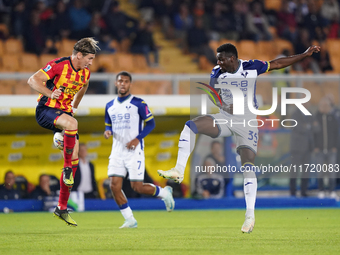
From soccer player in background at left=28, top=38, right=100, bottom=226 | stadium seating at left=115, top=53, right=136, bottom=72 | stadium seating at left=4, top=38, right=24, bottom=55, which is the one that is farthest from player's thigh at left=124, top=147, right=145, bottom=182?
stadium seating at left=4, top=38, right=24, bottom=55

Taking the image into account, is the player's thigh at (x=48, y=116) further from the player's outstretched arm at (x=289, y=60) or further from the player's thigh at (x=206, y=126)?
the player's outstretched arm at (x=289, y=60)

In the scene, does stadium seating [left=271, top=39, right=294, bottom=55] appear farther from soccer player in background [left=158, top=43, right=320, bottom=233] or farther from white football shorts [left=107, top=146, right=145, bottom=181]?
soccer player in background [left=158, top=43, right=320, bottom=233]

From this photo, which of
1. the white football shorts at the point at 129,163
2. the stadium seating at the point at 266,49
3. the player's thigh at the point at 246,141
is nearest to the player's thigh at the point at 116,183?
the white football shorts at the point at 129,163

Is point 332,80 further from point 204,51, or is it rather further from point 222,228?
point 222,228

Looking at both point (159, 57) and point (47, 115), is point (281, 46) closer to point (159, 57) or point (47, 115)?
point (159, 57)

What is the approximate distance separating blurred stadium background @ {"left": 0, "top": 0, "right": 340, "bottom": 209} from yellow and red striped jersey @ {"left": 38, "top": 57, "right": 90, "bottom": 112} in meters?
4.00

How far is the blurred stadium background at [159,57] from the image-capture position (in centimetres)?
1196

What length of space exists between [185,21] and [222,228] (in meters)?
11.0

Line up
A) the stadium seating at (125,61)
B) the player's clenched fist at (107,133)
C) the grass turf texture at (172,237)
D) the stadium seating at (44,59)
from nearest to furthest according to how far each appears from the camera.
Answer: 1. the grass turf texture at (172,237)
2. the player's clenched fist at (107,133)
3. the stadium seating at (44,59)
4. the stadium seating at (125,61)

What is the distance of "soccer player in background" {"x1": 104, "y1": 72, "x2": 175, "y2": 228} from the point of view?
8477mm

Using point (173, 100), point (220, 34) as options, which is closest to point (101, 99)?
point (173, 100)

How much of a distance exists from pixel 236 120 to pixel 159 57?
10.5 meters

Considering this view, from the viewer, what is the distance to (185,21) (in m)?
17.8

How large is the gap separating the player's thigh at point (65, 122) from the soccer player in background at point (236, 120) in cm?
138
